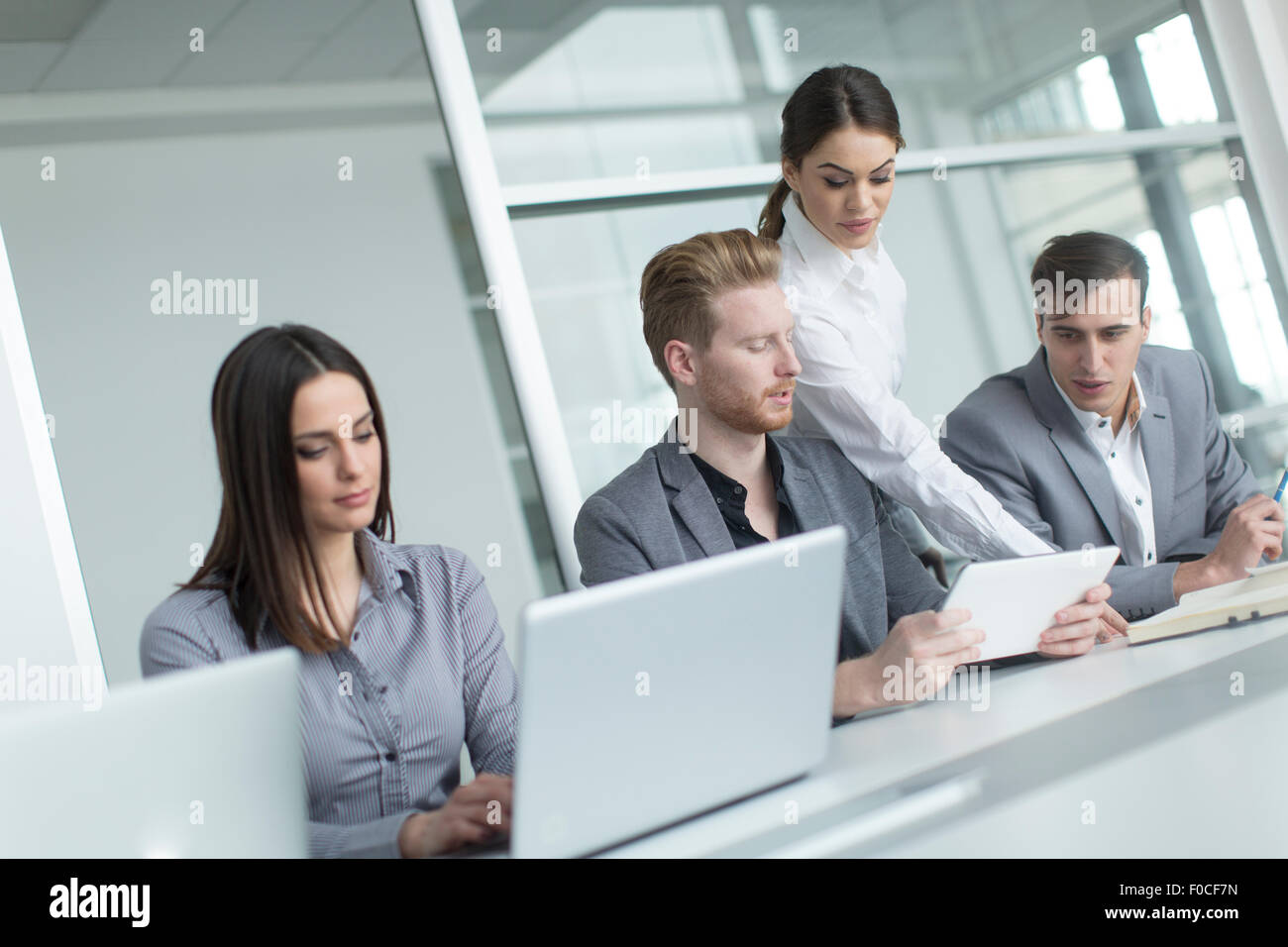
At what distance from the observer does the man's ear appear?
2.17 meters

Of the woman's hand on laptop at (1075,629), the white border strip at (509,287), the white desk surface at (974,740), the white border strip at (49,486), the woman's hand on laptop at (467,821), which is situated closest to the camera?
the white desk surface at (974,740)

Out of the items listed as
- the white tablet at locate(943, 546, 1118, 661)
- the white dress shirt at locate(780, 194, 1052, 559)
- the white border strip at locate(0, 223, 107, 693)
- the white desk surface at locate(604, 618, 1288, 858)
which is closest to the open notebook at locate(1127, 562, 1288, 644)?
the white desk surface at locate(604, 618, 1288, 858)

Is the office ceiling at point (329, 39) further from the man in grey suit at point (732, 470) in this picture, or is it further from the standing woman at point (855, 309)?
the man in grey suit at point (732, 470)

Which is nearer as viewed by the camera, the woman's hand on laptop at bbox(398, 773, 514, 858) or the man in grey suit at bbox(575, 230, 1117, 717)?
the woman's hand on laptop at bbox(398, 773, 514, 858)

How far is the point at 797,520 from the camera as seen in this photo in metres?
2.04

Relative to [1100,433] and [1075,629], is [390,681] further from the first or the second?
[1100,433]

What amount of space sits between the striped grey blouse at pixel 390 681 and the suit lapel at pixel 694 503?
15.3 inches

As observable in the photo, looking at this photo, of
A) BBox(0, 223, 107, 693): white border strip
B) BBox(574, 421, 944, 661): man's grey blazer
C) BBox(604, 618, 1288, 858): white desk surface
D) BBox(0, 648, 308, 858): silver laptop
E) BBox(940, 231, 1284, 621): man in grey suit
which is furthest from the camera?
BBox(940, 231, 1284, 621): man in grey suit

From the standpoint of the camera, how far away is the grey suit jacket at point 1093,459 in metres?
2.42

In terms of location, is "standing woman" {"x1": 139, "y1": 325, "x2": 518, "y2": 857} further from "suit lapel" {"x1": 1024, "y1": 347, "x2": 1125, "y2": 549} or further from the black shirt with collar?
"suit lapel" {"x1": 1024, "y1": 347, "x2": 1125, "y2": 549}

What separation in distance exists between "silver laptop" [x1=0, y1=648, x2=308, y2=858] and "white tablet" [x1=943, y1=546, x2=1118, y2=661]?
889 mm

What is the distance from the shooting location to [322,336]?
1.75m

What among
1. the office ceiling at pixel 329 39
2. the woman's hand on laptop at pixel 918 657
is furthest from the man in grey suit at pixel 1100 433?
the office ceiling at pixel 329 39
